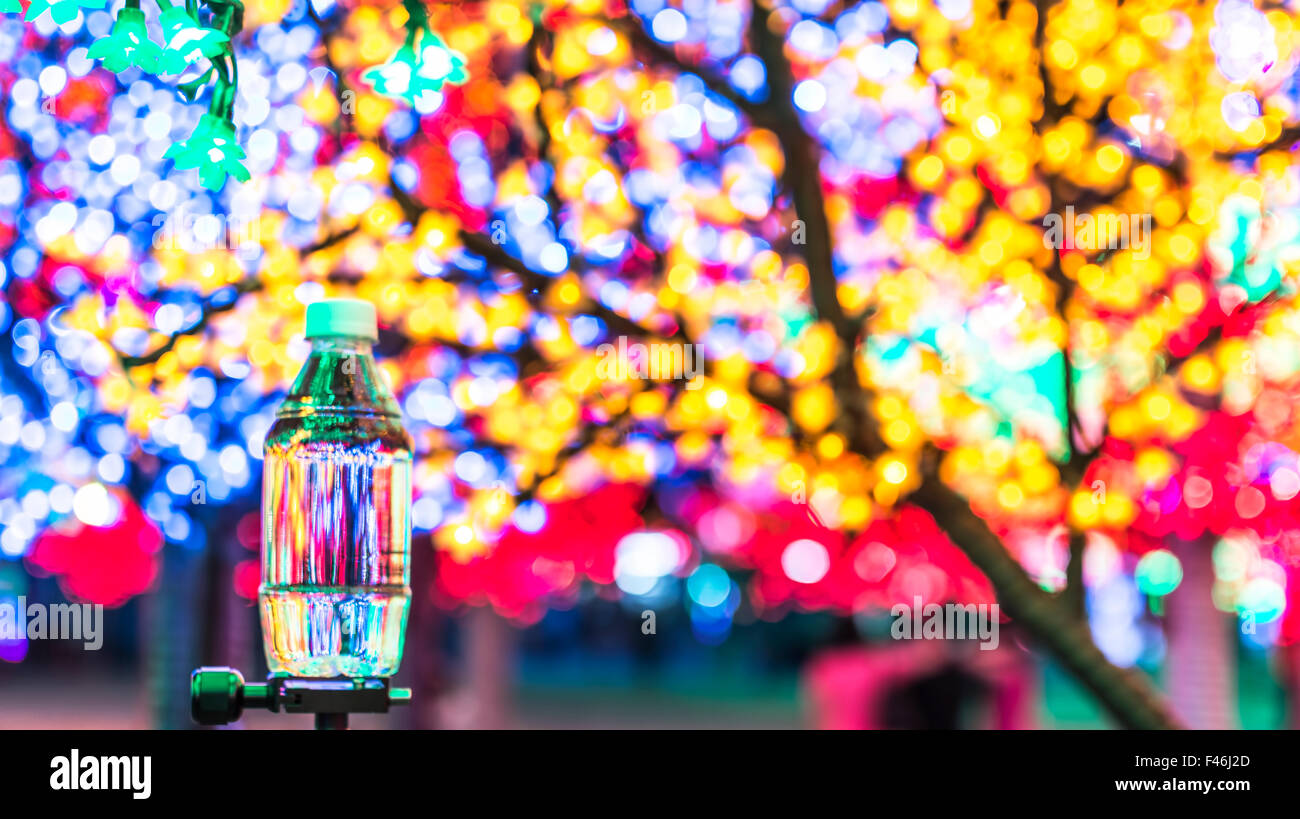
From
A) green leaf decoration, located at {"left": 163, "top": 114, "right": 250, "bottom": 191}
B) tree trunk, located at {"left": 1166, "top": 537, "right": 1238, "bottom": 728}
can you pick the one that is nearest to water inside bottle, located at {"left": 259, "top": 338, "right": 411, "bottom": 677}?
green leaf decoration, located at {"left": 163, "top": 114, "right": 250, "bottom": 191}

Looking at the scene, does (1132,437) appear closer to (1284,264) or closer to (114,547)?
(1284,264)

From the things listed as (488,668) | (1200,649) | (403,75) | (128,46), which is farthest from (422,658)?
(128,46)

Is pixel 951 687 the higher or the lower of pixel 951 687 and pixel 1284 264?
the lower

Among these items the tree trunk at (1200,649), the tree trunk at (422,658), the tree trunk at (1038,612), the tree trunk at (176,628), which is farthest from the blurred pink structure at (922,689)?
the tree trunk at (1038,612)

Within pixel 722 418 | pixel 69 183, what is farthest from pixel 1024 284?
pixel 69 183

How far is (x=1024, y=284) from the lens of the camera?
21.0 feet

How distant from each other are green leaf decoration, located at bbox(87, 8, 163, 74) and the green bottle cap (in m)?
0.84

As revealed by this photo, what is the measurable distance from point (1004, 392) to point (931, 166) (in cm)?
160

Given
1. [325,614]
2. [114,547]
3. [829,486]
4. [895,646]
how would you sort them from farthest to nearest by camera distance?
1. [895,646]
2. [114,547]
3. [829,486]
4. [325,614]

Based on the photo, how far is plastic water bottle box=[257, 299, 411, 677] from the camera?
4.07 meters

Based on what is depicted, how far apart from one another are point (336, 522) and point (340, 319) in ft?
6.14

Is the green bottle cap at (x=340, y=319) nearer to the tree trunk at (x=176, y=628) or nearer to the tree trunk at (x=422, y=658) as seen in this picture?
the tree trunk at (x=176, y=628)

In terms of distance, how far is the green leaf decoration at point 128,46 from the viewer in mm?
3568

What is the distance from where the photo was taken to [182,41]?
355 cm
